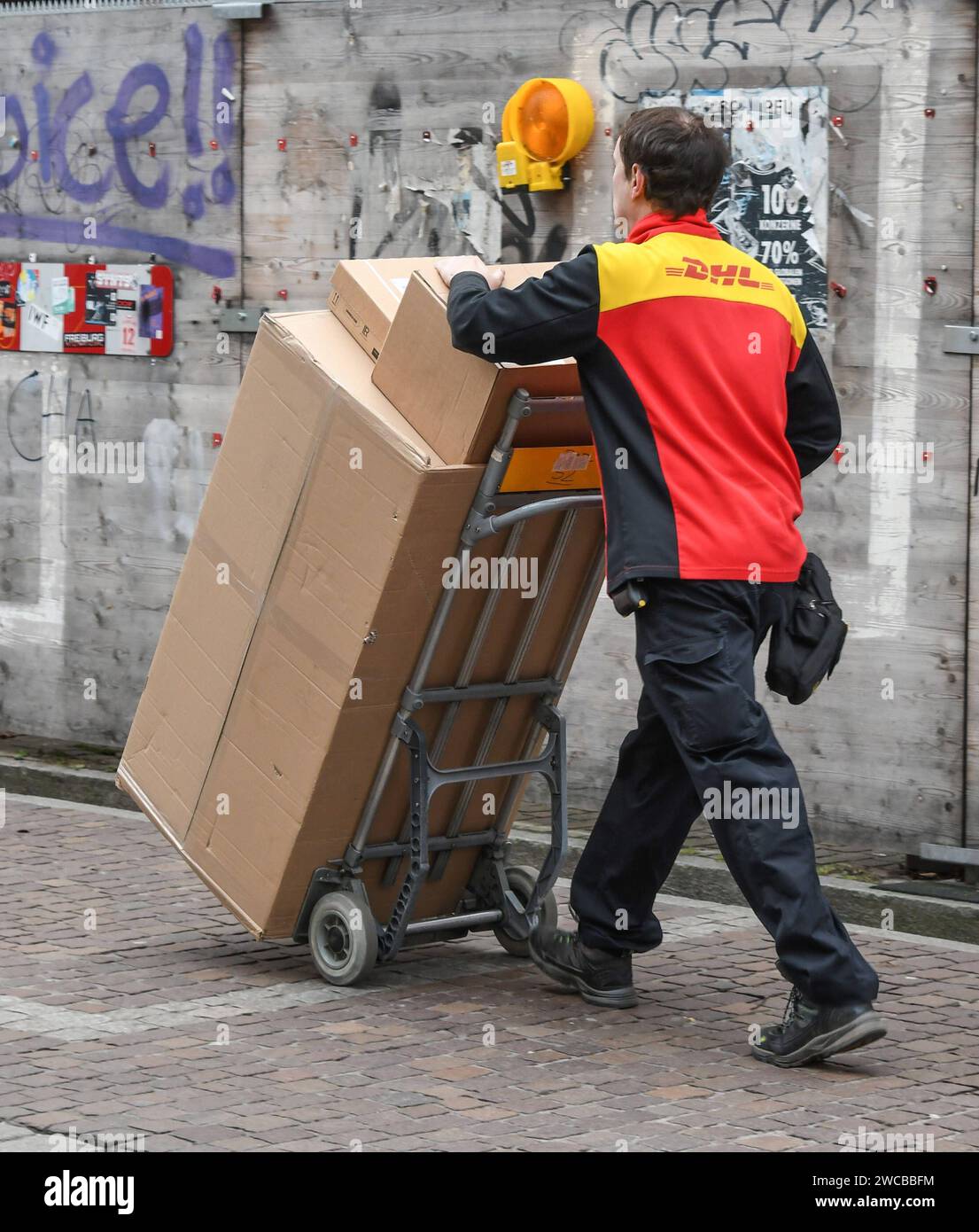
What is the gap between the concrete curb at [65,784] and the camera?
8.49 m

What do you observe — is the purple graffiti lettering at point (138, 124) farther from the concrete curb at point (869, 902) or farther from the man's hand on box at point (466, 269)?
the man's hand on box at point (466, 269)

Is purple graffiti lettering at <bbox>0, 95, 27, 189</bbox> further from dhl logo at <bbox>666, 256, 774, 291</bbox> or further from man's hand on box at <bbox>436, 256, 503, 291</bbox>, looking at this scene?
dhl logo at <bbox>666, 256, 774, 291</bbox>

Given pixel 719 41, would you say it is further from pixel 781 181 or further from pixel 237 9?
pixel 237 9

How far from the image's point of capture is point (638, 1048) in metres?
5.32

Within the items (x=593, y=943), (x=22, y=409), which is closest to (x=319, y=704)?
(x=593, y=943)

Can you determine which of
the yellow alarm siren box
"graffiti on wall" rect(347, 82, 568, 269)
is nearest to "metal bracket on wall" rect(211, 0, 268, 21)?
"graffiti on wall" rect(347, 82, 568, 269)

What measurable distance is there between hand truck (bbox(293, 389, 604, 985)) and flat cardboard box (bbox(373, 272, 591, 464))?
4 centimetres

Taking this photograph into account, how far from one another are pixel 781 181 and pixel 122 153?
3054 mm

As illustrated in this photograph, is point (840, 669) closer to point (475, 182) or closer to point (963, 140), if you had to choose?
point (963, 140)

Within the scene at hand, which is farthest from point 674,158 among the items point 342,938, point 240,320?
point 240,320

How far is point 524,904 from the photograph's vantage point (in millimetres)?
6148

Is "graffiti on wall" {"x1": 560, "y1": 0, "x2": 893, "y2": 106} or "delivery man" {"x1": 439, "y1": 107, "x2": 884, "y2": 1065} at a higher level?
"graffiti on wall" {"x1": 560, "y1": 0, "x2": 893, "y2": 106}

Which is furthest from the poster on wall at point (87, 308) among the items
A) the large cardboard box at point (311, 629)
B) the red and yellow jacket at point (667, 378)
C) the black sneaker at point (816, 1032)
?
the black sneaker at point (816, 1032)

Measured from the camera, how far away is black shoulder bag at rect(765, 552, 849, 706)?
5.32 meters
